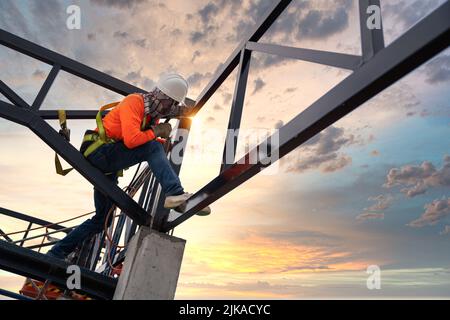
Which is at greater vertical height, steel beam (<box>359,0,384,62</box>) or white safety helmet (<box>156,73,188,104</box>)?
white safety helmet (<box>156,73,188,104</box>)

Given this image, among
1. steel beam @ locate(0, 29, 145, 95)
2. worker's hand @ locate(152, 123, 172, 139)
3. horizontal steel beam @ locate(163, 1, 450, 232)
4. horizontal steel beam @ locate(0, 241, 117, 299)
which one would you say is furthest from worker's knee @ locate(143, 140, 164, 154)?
steel beam @ locate(0, 29, 145, 95)

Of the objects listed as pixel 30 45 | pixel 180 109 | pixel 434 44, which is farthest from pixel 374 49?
pixel 30 45

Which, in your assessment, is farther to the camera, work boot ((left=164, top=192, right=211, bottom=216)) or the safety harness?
the safety harness

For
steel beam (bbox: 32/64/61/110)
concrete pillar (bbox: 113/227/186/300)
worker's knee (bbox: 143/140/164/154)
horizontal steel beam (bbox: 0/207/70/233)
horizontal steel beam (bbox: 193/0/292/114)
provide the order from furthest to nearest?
horizontal steel beam (bbox: 0/207/70/233)
steel beam (bbox: 32/64/61/110)
worker's knee (bbox: 143/140/164/154)
concrete pillar (bbox: 113/227/186/300)
horizontal steel beam (bbox: 193/0/292/114)

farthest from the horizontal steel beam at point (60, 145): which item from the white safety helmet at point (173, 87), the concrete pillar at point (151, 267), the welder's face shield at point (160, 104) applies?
the white safety helmet at point (173, 87)

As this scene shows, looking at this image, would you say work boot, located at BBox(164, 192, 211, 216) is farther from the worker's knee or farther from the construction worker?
the worker's knee

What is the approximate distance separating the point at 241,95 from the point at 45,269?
125 inches

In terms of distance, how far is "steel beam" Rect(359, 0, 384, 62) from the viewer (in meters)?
1.90

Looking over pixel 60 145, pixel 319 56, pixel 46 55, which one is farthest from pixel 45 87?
pixel 319 56

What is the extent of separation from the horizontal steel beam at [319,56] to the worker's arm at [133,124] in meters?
1.55

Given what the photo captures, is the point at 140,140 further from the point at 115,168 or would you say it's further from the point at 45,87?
the point at 45,87

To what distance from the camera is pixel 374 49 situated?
1880mm

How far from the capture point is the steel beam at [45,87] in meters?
4.20
